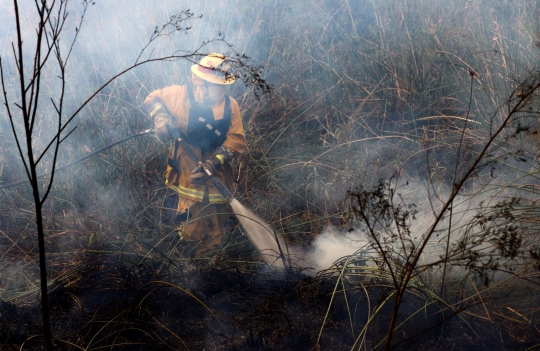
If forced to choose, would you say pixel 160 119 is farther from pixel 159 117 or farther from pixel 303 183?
pixel 303 183

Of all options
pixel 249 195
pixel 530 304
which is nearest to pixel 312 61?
pixel 249 195

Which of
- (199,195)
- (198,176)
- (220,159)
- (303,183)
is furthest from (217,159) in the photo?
(303,183)

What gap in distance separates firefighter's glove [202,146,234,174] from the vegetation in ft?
1.70

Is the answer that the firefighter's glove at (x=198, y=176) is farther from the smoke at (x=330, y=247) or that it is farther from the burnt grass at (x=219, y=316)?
the smoke at (x=330, y=247)

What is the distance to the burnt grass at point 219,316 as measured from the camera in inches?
91.2


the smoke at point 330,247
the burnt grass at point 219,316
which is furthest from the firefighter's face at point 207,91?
the smoke at point 330,247

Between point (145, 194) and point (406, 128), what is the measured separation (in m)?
2.42

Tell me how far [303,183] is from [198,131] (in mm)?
1333

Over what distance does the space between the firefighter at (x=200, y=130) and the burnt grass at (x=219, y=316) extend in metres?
0.60


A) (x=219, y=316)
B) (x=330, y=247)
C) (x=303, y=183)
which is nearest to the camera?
(x=219, y=316)

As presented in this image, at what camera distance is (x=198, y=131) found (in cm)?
329

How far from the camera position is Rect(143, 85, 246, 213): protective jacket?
3.29 metres

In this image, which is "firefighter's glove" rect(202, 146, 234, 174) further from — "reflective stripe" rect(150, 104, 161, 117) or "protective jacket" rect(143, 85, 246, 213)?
"reflective stripe" rect(150, 104, 161, 117)

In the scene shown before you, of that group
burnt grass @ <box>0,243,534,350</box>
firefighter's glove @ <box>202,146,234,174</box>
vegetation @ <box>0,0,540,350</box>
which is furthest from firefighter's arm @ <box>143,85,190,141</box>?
burnt grass @ <box>0,243,534,350</box>
